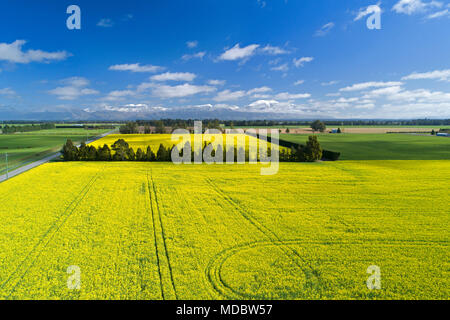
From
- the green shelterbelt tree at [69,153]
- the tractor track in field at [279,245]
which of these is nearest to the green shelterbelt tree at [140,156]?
the green shelterbelt tree at [69,153]

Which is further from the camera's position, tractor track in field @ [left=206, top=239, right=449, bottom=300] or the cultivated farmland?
the cultivated farmland

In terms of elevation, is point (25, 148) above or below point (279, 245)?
above

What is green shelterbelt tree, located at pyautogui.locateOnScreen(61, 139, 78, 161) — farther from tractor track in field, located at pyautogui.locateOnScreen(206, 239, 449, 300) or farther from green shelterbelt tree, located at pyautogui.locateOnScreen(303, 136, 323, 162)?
tractor track in field, located at pyautogui.locateOnScreen(206, 239, 449, 300)

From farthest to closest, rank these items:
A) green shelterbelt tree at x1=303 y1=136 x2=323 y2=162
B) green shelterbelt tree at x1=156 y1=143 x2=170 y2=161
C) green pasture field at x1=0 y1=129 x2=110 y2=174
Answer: green shelterbelt tree at x1=303 y1=136 x2=323 y2=162, green shelterbelt tree at x1=156 y1=143 x2=170 y2=161, green pasture field at x1=0 y1=129 x2=110 y2=174

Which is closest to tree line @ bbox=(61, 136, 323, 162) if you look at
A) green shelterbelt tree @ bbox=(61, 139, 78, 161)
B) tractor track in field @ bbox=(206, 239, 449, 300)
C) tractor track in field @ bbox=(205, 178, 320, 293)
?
green shelterbelt tree @ bbox=(61, 139, 78, 161)

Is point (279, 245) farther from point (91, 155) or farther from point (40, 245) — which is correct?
point (91, 155)

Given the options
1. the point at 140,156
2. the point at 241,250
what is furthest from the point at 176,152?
the point at 241,250

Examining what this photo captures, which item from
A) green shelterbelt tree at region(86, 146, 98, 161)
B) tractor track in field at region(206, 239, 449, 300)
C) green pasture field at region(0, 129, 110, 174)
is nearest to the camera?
tractor track in field at region(206, 239, 449, 300)
